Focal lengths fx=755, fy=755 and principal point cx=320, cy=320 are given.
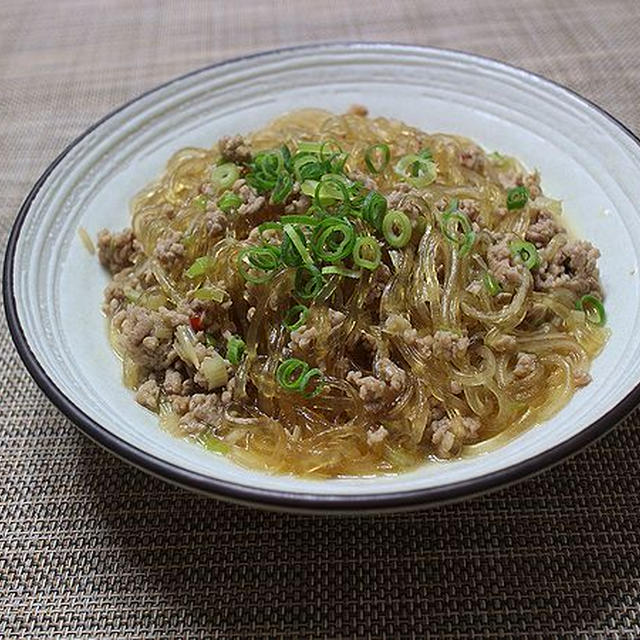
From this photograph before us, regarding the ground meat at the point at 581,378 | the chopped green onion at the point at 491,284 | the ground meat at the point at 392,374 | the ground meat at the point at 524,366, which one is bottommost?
the ground meat at the point at 392,374

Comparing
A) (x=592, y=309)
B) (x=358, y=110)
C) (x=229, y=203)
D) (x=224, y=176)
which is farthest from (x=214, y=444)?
(x=358, y=110)

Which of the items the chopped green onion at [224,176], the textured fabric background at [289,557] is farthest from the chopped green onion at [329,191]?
the textured fabric background at [289,557]

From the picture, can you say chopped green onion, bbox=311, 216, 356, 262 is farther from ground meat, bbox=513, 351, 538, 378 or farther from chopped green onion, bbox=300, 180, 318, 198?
ground meat, bbox=513, 351, 538, 378

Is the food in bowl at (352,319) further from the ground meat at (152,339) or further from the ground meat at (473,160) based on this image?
the ground meat at (473,160)

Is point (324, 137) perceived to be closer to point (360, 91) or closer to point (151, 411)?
point (360, 91)

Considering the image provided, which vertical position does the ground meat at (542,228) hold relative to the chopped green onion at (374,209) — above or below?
below

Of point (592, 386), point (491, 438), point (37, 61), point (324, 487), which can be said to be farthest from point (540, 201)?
point (37, 61)
